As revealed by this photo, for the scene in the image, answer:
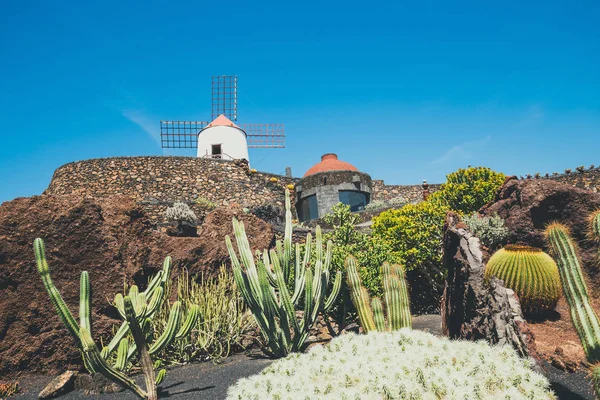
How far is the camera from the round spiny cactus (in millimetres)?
7047

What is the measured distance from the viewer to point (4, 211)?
263 inches

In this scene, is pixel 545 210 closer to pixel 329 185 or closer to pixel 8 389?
pixel 8 389

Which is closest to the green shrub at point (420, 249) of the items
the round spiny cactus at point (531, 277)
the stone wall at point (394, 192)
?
the round spiny cactus at point (531, 277)

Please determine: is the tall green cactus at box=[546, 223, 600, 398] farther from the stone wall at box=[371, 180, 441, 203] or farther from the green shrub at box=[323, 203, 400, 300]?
the stone wall at box=[371, 180, 441, 203]

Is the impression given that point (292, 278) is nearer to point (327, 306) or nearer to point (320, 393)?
point (327, 306)

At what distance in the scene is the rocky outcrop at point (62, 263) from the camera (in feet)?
20.3

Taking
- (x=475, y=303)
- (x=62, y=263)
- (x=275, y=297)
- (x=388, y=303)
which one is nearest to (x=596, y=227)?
(x=475, y=303)

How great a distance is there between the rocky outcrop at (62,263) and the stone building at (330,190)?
1416 centimetres

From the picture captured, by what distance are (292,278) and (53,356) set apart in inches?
151

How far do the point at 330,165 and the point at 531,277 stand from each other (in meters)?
→ 16.7

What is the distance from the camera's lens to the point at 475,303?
4898 mm

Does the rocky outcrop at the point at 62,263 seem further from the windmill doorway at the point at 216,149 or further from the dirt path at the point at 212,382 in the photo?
the windmill doorway at the point at 216,149

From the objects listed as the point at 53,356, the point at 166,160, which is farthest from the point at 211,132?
the point at 53,356

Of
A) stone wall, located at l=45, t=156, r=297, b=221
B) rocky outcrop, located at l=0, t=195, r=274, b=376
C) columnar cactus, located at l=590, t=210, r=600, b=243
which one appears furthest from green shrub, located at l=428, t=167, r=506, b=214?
stone wall, located at l=45, t=156, r=297, b=221
